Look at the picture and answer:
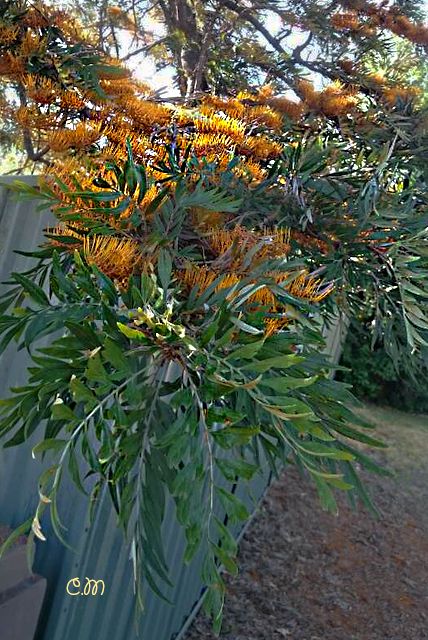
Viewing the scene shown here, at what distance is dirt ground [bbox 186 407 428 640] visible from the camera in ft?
12.2

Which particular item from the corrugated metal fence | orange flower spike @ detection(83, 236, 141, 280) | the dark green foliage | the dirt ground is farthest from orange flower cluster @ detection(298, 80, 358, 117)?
the dark green foliage

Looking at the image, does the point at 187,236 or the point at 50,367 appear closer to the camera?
the point at 50,367

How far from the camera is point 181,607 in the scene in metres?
3.14

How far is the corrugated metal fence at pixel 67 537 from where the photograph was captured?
6.38 feet

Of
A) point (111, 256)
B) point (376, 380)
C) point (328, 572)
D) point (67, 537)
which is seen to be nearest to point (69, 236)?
point (111, 256)

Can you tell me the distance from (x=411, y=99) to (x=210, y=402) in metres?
2.31

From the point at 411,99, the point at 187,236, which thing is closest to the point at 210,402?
the point at 187,236

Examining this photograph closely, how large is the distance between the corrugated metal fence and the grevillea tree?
0.58 ft

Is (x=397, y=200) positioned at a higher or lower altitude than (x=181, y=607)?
higher

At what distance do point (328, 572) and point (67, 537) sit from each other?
2861 mm

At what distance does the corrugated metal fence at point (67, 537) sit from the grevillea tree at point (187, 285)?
0.58 ft

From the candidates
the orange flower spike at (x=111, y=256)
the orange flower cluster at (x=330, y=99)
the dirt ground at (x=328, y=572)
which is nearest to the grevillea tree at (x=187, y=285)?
the orange flower spike at (x=111, y=256)

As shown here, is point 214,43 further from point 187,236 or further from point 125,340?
point 125,340

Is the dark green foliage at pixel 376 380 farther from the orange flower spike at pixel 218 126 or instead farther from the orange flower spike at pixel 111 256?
the orange flower spike at pixel 111 256
